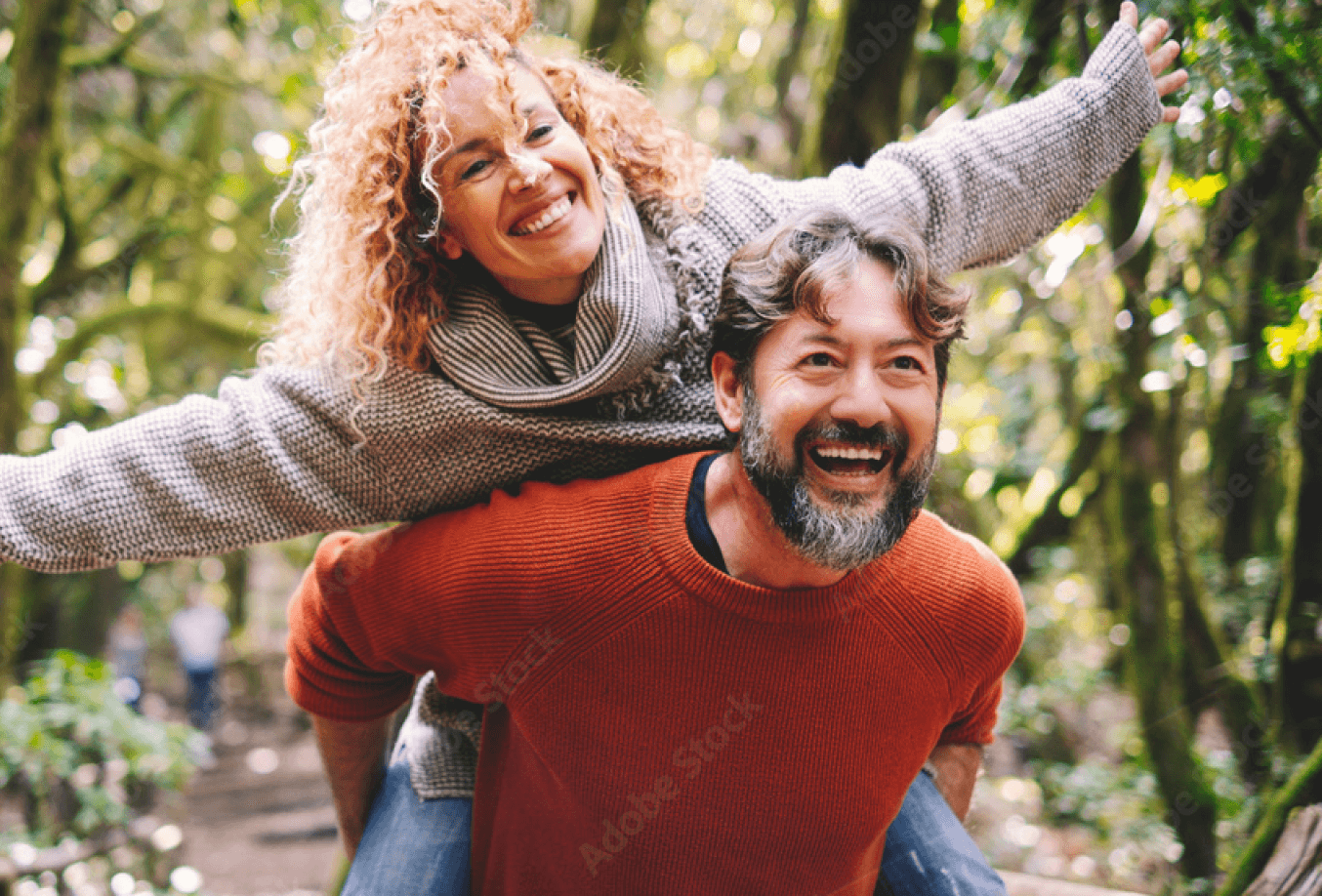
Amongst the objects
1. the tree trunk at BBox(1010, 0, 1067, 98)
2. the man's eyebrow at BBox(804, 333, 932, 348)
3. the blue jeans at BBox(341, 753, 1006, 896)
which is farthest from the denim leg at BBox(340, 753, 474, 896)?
the tree trunk at BBox(1010, 0, 1067, 98)

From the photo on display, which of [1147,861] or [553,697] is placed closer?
[553,697]

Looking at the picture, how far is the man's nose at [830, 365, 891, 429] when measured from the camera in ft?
4.95

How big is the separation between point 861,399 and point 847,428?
52 mm

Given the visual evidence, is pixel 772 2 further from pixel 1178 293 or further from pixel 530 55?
pixel 530 55

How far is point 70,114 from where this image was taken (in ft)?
21.1

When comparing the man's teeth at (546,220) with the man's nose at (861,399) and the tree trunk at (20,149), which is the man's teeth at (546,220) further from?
the tree trunk at (20,149)

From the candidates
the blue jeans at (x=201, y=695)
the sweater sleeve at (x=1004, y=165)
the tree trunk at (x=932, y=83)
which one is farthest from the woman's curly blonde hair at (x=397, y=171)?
the blue jeans at (x=201, y=695)

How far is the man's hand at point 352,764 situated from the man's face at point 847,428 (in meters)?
1.07

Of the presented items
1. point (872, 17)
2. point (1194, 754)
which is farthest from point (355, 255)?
point (1194, 754)

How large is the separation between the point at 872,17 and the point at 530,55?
44.3 inches

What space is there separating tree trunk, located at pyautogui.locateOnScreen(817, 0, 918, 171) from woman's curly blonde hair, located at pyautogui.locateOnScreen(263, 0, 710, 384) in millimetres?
887

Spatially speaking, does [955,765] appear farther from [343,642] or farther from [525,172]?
[525,172]

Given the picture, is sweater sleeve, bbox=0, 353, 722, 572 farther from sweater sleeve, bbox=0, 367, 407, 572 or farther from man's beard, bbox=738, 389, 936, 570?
man's beard, bbox=738, 389, 936, 570

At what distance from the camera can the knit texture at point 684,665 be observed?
1.62 m
